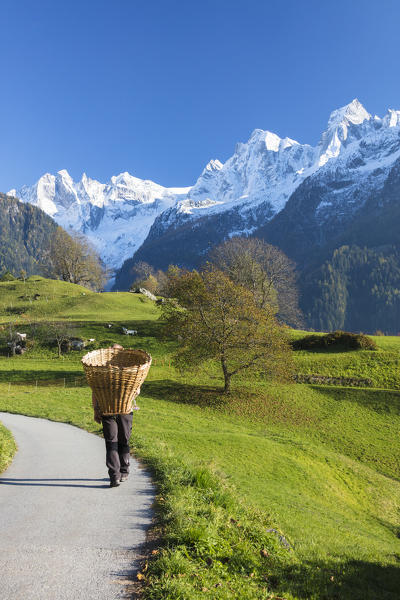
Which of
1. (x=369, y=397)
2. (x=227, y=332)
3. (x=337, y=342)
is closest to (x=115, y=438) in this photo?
(x=227, y=332)

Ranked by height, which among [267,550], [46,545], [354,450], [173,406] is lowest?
[354,450]

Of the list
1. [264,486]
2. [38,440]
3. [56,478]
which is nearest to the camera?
[56,478]

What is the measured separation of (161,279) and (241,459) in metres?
112

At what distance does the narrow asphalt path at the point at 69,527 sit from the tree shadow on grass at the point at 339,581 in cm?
245

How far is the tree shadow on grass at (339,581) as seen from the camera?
525 centimetres

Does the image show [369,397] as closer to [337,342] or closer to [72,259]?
[337,342]

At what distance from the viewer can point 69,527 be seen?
604cm

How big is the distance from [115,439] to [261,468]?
9.78 metres

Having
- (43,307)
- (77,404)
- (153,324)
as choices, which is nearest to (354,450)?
(77,404)

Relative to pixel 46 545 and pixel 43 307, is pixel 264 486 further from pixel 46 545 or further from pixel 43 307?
pixel 43 307

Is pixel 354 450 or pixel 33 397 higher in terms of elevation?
pixel 33 397

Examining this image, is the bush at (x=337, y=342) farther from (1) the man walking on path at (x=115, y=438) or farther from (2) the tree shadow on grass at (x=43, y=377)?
(1) the man walking on path at (x=115, y=438)

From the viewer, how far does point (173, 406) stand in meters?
28.2

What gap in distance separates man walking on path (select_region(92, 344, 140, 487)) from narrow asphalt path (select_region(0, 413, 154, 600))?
39 centimetres
